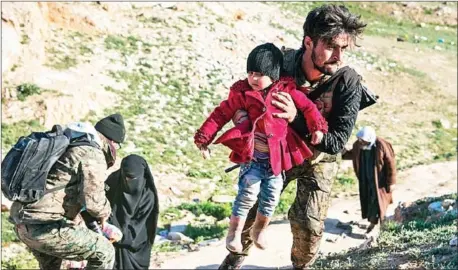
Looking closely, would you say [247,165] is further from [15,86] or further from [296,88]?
[15,86]

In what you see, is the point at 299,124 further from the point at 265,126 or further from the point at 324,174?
the point at 324,174

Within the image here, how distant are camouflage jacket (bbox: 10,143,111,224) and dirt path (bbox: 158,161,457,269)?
339 centimetres

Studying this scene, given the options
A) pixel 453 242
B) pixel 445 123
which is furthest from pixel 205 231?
pixel 445 123

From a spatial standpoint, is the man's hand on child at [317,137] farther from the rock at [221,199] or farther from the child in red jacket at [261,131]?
the rock at [221,199]

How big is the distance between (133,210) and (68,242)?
199cm

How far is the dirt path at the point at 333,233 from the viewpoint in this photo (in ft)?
26.7

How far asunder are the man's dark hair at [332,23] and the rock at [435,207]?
520 cm

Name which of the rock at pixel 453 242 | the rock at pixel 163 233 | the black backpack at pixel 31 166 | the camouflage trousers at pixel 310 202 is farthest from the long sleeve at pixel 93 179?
the rock at pixel 163 233

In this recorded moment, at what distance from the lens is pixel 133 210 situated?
694 cm

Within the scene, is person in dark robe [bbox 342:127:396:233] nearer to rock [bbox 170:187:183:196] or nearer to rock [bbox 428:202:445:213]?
rock [bbox 428:202:445:213]

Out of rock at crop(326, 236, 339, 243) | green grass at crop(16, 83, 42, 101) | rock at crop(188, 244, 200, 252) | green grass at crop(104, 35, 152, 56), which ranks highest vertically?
green grass at crop(104, 35, 152, 56)

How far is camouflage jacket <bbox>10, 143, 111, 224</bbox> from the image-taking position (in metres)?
4.70

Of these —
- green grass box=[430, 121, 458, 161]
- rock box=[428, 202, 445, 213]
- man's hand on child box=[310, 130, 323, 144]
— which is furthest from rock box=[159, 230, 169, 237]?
green grass box=[430, 121, 458, 161]

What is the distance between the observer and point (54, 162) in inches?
184
